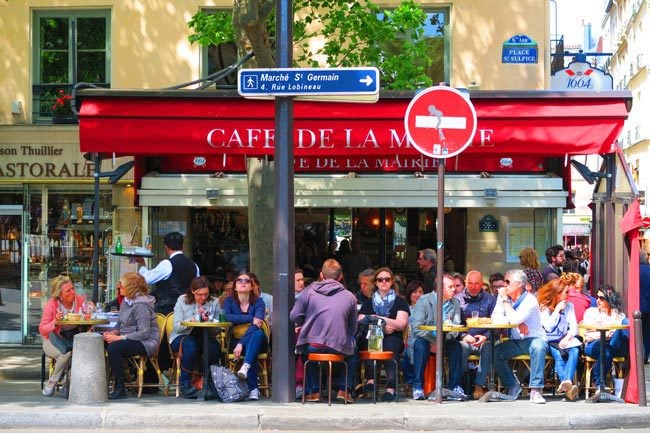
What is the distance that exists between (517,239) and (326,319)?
6164mm

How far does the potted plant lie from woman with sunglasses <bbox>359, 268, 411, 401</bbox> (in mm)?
7383

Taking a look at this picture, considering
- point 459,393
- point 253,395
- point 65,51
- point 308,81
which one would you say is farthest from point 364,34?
point 253,395

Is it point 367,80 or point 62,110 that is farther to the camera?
point 62,110

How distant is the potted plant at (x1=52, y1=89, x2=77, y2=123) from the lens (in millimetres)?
16859

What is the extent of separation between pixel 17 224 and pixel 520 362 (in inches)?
350

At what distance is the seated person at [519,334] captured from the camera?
36.0 ft

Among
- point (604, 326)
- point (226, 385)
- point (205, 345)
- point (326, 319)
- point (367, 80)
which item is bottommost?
point (226, 385)

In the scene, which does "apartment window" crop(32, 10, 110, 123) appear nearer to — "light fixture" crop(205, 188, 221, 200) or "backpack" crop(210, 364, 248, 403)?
"light fixture" crop(205, 188, 221, 200)

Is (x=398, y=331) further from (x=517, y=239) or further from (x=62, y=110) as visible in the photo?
(x=62, y=110)

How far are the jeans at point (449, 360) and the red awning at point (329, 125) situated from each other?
290 cm

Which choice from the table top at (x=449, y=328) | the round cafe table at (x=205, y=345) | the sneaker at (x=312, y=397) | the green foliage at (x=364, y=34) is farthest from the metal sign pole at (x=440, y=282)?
the green foliage at (x=364, y=34)

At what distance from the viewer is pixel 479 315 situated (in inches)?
453

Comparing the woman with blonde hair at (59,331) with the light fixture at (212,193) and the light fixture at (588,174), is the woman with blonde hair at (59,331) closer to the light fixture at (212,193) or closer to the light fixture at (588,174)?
the light fixture at (212,193)

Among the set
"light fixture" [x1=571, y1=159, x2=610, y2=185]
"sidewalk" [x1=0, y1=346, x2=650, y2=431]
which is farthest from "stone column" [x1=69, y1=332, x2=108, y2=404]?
"light fixture" [x1=571, y1=159, x2=610, y2=185]
